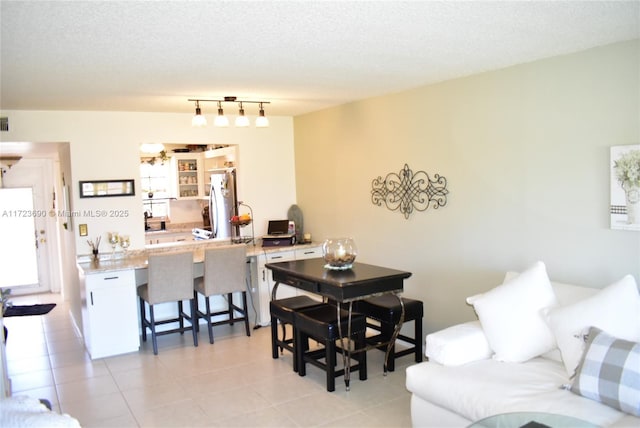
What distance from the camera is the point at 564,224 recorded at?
3664 mm

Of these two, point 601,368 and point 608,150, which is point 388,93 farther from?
point 601,368

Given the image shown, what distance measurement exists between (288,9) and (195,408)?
288cm

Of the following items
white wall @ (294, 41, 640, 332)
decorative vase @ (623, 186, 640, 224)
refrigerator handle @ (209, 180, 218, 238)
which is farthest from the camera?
refrigerator handle @ (209, 180, 218, 238)

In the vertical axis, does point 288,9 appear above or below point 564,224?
above

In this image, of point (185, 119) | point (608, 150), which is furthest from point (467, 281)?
point (185, 119)

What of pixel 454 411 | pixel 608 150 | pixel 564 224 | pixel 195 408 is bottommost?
pixel 195 408

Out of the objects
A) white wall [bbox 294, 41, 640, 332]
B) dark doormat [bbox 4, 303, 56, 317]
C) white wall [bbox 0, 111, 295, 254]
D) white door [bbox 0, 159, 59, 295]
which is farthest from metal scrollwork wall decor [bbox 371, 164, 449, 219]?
white door [bbox 0, 159, 59, 295]

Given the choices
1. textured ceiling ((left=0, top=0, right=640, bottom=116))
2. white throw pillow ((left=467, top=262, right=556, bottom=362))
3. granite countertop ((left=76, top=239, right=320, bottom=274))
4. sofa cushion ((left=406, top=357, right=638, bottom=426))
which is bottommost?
sofa cushion ((left=406, top=357, right=638, bottom=426))

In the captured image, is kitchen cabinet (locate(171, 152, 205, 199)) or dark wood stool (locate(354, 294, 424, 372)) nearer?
dark wood stool (locate(354, 294, 424, 372))

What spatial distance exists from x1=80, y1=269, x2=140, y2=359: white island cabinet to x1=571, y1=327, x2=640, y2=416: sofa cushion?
4.02 meters

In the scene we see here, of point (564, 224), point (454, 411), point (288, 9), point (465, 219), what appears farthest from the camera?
point (465, 219)

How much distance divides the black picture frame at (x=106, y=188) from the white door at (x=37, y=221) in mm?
3084

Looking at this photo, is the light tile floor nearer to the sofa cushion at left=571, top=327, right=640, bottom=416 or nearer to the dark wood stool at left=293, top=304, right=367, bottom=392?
the dark wood stool at left=293, top=304, right=367, bottom=392

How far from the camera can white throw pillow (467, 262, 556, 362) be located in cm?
323
